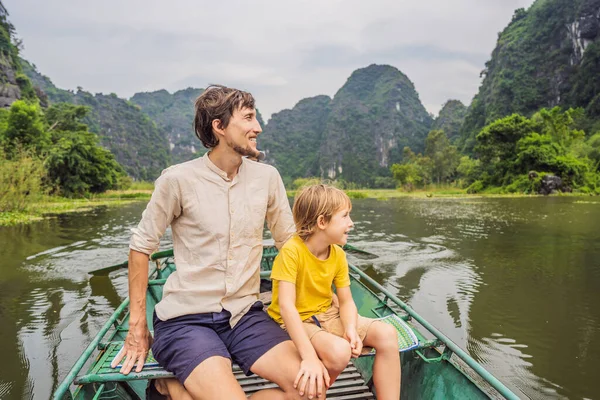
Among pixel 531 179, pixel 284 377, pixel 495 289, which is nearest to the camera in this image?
pixel 284 377

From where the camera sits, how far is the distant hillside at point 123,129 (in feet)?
228

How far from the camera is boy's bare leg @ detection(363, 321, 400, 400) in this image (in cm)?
150

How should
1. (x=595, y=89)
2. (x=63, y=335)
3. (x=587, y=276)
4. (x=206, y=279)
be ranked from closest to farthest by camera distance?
(x=206, y=279) < (x=63, y=335) < (x=587, y=276) < (x=595, y=89)

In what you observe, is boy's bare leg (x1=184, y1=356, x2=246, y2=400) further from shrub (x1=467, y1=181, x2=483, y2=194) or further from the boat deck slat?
shrub (x1=467, y1=181, x2=483, y2=194)

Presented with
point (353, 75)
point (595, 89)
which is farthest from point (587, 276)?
point (353, 75)

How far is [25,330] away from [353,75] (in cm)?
10113

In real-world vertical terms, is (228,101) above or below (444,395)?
above

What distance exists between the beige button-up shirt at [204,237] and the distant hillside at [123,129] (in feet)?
231

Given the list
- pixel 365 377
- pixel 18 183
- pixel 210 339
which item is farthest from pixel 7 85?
pixel 210 339

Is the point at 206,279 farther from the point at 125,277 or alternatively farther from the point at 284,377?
the point at 125,277

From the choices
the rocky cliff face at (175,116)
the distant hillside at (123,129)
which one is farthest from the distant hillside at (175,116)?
the distant hillside at (123,129)

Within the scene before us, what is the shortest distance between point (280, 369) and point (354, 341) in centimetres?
29

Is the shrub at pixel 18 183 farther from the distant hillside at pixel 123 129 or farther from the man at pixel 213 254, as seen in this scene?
the distant hillside at pixel 123 129

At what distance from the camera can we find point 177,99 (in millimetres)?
129250
